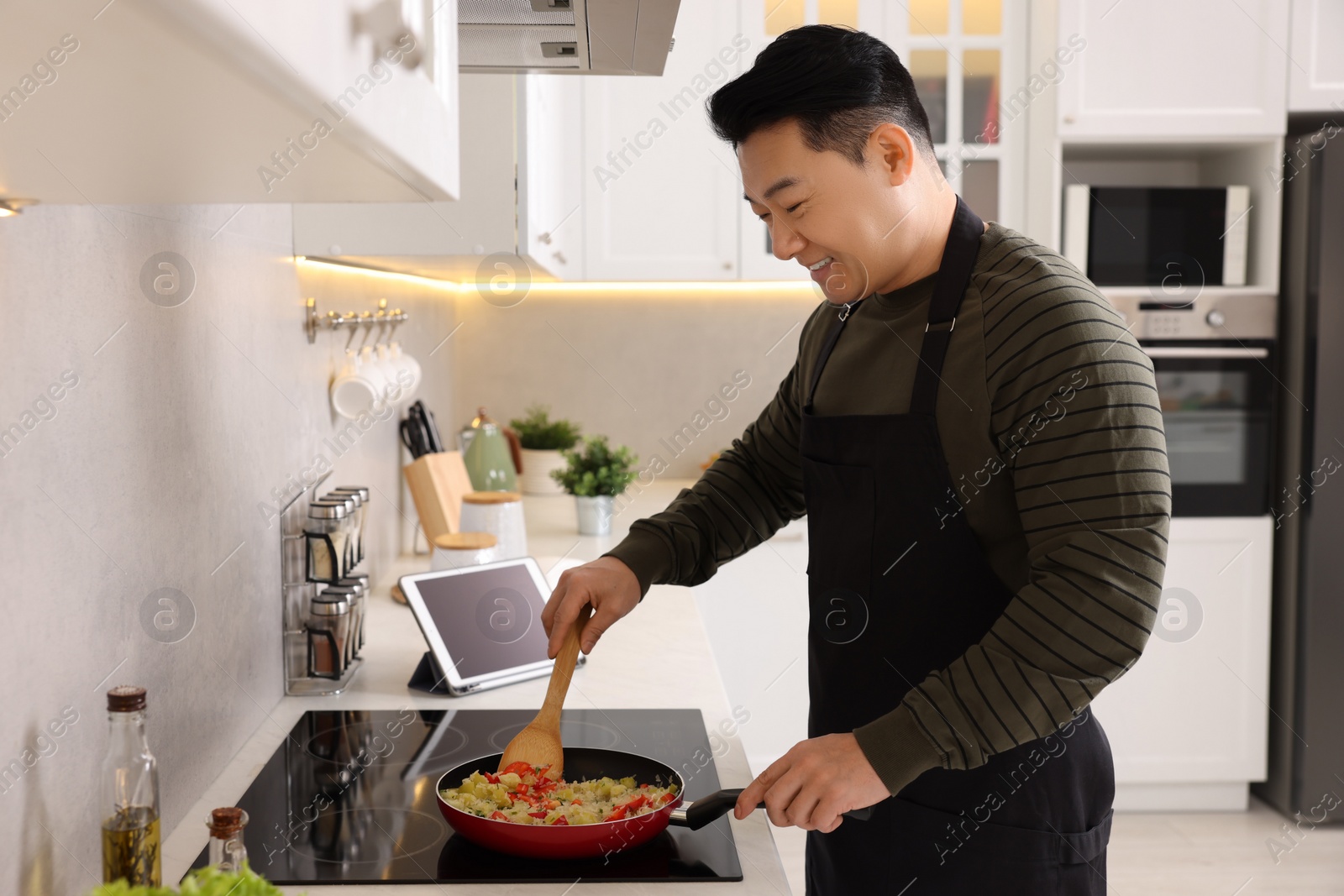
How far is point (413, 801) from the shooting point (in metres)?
1.13

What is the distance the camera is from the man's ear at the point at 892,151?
108cm

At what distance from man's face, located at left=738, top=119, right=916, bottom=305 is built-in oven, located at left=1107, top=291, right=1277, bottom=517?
1875mm

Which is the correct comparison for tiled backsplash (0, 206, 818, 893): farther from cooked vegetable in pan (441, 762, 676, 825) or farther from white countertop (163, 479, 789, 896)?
cooked vegetable in pan (441, 762, 676, 825)

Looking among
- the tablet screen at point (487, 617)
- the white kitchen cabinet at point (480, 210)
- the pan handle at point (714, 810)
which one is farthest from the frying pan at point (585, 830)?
the white kitchen cabinet at point (480, 210)

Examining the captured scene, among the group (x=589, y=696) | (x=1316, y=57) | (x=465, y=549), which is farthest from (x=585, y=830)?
(x=1316, y=57)

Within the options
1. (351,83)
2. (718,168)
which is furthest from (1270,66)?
(351,83)

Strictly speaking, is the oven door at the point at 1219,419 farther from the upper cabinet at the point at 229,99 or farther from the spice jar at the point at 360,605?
the upper cabinet at the point at 229,99

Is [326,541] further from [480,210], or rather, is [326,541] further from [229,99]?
[229,99]

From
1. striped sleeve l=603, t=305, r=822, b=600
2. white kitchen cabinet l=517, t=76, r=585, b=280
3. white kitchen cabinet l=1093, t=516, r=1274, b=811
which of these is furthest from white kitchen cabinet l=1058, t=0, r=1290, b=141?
striped sleeve l=603, t=305, r=822, b=600

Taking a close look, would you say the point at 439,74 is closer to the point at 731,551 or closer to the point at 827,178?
the point at 827,178

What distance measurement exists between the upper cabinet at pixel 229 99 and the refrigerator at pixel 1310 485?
2586mm

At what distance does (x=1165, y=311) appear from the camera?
2.76 metres

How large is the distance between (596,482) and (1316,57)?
209cm

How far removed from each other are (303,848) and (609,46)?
0.96 m
